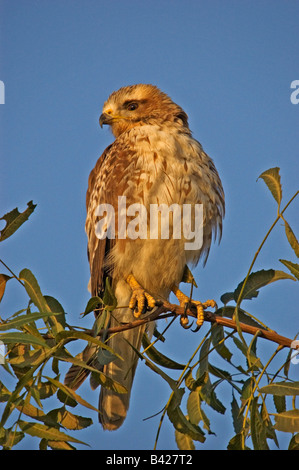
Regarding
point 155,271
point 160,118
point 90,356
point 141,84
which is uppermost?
point 141,84

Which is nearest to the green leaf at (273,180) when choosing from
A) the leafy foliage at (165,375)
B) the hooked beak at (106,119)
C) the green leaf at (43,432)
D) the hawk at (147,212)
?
the leafy foliage at (165,375)

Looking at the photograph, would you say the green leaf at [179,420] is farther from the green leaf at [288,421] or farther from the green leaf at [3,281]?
the green leaf at [3,281]

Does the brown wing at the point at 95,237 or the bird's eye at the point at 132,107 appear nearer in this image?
the brown wing at the point at 95,237

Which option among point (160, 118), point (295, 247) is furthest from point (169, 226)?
point (295, 247)

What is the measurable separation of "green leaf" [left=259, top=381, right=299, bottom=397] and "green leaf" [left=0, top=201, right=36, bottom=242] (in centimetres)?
129

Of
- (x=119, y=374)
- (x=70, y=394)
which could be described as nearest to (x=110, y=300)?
(x=70, y=394)

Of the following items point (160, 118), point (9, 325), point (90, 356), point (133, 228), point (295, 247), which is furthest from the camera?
point (160, 118)

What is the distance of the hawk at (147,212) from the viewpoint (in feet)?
13.9

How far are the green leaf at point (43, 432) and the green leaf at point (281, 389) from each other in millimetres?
853

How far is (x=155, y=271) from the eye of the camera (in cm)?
445

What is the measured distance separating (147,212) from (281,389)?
189 cm

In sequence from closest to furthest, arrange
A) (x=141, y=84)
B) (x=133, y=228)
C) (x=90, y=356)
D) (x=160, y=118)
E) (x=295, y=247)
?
(x=295, y=247), (x=90, y=356), (x=133, y=228), (x=160, y=118), (x=141, y=84)
